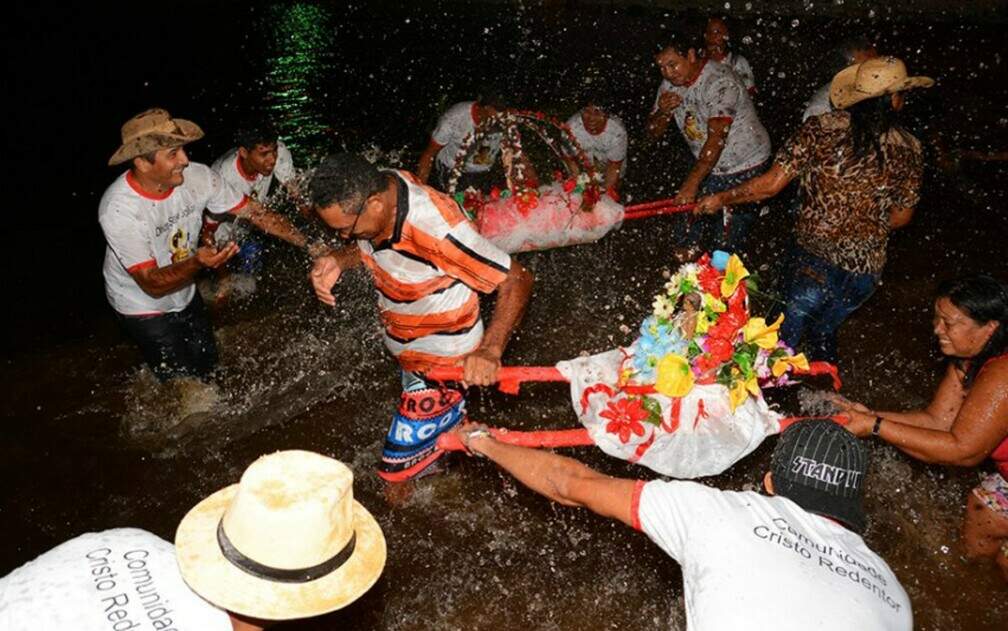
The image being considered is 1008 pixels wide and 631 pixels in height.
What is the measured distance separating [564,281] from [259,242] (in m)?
2.87

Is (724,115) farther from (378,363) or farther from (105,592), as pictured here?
(105,592)

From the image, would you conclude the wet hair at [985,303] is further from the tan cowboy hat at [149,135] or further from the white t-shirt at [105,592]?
the tan cowboy hat at [149,135]

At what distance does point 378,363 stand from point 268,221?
1571 millimetres

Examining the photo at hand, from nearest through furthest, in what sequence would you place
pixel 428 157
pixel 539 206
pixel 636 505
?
pixel 636 505
pixel 539 206
pixel 428 157

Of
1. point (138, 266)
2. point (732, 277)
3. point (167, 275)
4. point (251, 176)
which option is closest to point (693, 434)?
point (732, 277)

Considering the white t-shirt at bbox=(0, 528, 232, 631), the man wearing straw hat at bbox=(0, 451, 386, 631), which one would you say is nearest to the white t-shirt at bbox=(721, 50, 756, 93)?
the man wearing straw hat at bbox=(0, 451, 386, 631)

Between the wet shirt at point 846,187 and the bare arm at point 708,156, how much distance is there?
4.07 ft

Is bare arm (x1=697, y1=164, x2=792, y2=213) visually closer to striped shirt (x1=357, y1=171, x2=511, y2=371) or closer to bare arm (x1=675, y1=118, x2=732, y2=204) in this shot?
bare arm (x1=675, y1=118, x2=732, y2=204)

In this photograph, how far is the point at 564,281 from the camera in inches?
274

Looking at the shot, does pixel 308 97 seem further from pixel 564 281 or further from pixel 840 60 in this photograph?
pixel 840 60

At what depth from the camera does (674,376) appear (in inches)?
132

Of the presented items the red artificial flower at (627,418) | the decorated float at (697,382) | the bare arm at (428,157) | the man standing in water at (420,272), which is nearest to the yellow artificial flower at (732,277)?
the decorated float at (697,382)

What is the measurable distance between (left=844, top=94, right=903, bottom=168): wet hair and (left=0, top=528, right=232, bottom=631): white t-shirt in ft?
12.9

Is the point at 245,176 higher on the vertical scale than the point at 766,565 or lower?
lower
